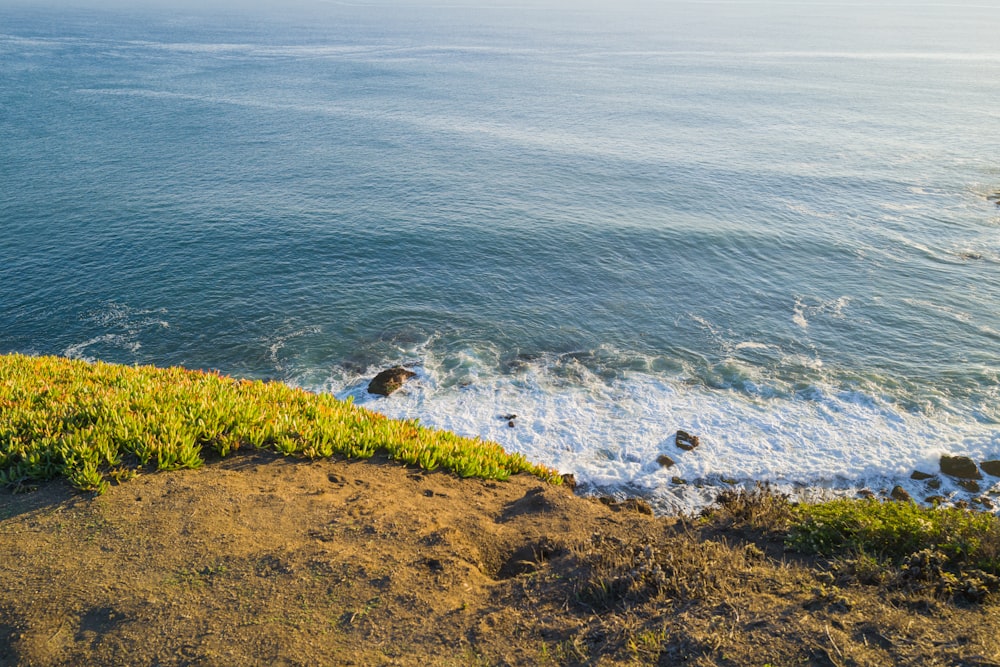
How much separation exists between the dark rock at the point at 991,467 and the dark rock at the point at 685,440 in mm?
11037

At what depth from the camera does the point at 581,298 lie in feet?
126

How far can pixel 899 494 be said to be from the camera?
76.2ft

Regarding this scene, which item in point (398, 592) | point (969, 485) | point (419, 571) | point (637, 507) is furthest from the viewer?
point (969, 485)

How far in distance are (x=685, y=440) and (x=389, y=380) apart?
14.0 metres

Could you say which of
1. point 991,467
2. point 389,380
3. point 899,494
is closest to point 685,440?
point 899,494

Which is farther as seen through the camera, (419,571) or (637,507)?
(637,507)

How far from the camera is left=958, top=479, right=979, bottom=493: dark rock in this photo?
920 inches

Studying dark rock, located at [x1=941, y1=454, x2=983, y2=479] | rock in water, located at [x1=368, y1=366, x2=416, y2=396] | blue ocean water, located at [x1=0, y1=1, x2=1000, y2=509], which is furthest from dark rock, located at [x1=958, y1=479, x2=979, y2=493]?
rock in water, located at [x1=368, y1=366, x2=416, y2=396]

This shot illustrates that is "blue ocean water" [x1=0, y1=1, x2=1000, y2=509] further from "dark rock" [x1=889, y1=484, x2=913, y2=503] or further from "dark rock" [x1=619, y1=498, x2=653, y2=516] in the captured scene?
"dark rock" [x1=619, y1=498, x2=653, y2=516]

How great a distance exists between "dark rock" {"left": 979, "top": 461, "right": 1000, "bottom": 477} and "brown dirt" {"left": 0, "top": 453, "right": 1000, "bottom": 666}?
18371 mm

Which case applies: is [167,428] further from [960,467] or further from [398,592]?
[960,467]

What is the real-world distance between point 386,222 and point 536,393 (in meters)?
24.7

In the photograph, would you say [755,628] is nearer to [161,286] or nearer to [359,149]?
[161,286]

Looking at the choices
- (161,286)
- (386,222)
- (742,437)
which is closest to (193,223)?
(161,286)
